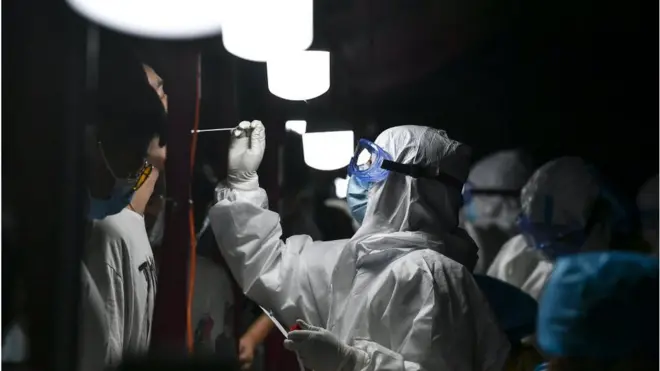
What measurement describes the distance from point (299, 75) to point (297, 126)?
9cm

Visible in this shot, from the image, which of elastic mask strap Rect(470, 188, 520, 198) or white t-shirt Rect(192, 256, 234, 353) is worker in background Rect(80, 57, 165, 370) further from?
elastic mask strap Rect(470, 188, 520, 198)

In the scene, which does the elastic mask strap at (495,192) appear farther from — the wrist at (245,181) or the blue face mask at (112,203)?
the blue face mask at (112,203)

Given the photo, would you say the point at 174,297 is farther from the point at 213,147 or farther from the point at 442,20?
the point at 442,20

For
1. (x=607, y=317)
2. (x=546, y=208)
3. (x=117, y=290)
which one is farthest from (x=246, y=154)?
(x=607, y=317)

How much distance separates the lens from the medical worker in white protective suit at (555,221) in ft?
3.63

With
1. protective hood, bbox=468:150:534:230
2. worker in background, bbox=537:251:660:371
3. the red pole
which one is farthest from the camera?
the red pole

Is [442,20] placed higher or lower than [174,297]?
higher

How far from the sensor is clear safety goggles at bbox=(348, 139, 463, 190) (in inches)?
44.9

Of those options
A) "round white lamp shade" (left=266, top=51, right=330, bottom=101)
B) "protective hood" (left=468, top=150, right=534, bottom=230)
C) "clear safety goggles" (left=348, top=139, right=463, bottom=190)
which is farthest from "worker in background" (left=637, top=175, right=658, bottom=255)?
"round white lamp shade" (left=266, top=51, right=330, bottom=101)

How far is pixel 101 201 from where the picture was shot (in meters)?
1.35

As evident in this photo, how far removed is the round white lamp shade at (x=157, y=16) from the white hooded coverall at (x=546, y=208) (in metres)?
0.65

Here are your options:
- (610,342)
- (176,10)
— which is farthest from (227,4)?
(610,342)

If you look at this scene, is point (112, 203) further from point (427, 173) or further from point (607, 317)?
point (607, 317)

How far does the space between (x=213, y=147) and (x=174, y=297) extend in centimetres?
29
